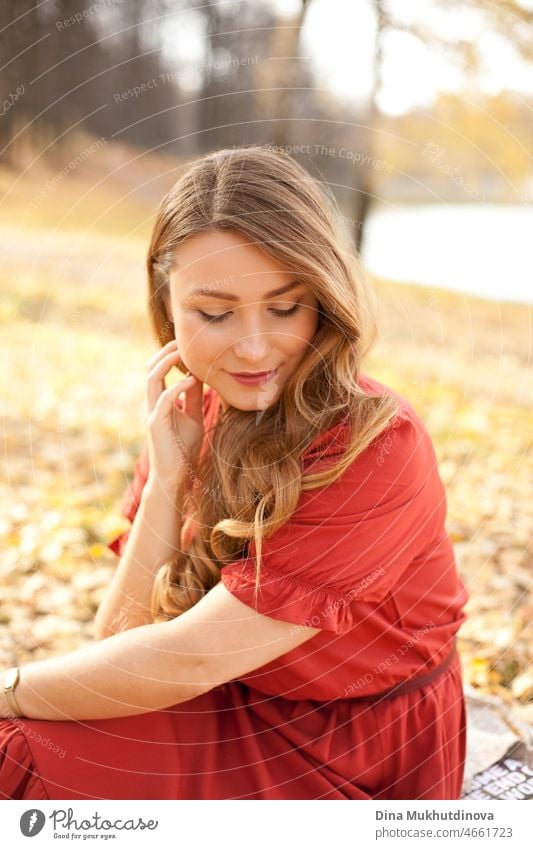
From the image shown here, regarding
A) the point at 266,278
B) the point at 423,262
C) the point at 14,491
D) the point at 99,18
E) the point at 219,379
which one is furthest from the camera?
the point at 99,18

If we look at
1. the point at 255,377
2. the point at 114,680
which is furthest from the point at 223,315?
the point at 114,680

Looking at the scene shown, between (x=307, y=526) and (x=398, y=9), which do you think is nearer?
(x=307, y=526)

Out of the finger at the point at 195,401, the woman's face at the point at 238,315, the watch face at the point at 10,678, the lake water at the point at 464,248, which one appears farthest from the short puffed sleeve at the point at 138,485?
the lake water at the point at 464,248

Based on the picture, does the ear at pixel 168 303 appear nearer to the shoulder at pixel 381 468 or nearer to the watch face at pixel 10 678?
the shoulder at pixel 381 468

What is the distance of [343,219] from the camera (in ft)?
5.90

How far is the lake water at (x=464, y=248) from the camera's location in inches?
177

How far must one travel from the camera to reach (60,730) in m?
1.62

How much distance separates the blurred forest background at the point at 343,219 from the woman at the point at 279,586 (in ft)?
1.65

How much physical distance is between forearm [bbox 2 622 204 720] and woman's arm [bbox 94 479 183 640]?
1.05 feet

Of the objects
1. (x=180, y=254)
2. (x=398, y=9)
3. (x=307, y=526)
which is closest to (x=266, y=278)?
(x=180, y=254)

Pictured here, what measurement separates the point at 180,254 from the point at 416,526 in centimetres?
70

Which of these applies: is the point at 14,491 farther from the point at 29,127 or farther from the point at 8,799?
the point at 29,127

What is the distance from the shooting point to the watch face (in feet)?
5.41
